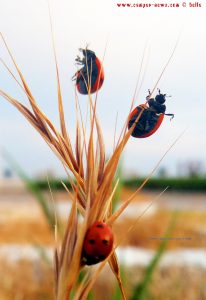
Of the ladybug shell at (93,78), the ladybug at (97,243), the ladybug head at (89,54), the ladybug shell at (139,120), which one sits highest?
the ladybug head at (89,54)

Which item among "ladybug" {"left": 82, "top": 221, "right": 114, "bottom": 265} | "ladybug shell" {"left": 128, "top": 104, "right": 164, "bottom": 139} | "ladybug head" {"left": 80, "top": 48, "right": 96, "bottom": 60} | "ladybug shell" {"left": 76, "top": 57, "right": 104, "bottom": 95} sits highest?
"ladybug head" {"left": 80, "top": 48, "right": 96, "bottom": 60}

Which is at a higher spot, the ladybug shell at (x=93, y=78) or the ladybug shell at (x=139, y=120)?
the ladybug shell at (x=93, y=78)
